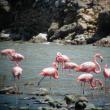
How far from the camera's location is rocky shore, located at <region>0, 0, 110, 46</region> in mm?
56812

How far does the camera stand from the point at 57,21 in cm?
6644

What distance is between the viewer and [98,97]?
1731 centimetres

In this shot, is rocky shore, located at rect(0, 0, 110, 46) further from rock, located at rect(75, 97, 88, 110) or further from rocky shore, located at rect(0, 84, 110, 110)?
rock, located at rect(75, 97, 88, 110)

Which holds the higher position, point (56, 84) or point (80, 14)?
point (80, 14)

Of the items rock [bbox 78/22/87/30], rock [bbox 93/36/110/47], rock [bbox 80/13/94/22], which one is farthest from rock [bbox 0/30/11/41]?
rock [bbox 93/36/110/47]

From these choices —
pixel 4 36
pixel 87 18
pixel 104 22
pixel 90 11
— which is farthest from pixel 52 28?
pixel 104 22

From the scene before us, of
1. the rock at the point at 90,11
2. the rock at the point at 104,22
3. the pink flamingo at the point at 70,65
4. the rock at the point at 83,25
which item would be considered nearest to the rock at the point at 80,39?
the rock at the point at 83,25

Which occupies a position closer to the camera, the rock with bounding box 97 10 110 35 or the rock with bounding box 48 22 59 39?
the rock with bounding box 97 10 110 35

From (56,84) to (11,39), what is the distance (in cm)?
4292

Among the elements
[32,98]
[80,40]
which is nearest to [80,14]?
[80,40]

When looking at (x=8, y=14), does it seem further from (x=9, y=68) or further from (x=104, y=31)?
(x=9, y=68)

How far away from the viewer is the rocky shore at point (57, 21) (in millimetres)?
56812

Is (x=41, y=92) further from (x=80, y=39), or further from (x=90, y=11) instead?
(x=90, y=11)

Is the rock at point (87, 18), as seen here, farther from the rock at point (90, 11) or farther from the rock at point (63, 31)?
the rock at point (63, 31)
